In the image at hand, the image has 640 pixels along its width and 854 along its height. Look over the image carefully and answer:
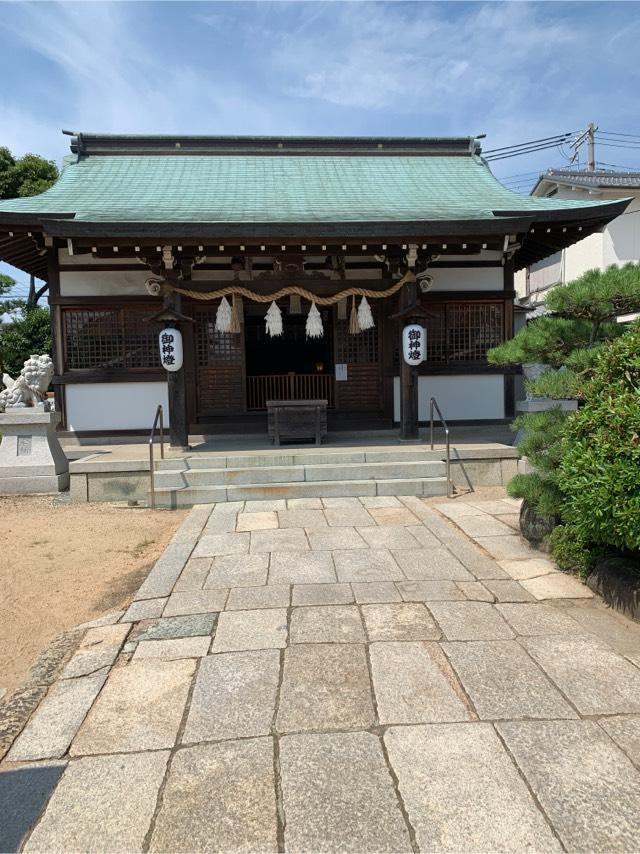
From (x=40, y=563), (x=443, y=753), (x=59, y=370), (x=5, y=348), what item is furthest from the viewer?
(x=5, y=348)

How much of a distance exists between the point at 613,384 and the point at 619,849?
266 cm

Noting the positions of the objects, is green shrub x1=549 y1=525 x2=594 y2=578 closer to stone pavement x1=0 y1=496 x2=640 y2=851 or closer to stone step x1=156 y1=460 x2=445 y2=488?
stone pavement x1=0 y1=496 x2=640 y2=851

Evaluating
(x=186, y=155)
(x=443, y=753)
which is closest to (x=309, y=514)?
(x=443, y=753)

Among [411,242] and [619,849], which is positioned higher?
[411,242]

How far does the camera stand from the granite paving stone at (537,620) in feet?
10.4

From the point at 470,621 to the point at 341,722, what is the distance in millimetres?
1340

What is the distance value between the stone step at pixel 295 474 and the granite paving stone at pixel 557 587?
128 inches

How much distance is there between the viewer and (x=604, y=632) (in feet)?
10.4

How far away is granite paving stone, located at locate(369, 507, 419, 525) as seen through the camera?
569 centimetres

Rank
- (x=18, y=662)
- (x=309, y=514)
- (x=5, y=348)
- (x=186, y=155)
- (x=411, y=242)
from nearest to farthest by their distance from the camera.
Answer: (x=18, y=662)
(x=309, y=514)
(x=411, y=242)
(x=186, y=155)
(x=5, y=348)

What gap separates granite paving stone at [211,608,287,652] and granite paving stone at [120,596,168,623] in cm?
50

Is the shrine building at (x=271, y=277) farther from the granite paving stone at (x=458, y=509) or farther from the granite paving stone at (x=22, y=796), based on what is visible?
the granite paving stone at (x=22, y=796)

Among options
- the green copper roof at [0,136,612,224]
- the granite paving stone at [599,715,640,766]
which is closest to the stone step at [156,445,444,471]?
the green copper roof at [0,136,612,224]

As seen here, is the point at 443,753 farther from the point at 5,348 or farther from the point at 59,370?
the point at 5,348
